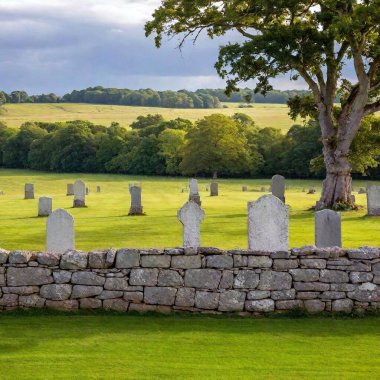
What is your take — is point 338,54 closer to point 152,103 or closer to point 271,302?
point 271,302

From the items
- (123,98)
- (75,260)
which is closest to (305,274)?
(75,260)

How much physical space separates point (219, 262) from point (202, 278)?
0.37m

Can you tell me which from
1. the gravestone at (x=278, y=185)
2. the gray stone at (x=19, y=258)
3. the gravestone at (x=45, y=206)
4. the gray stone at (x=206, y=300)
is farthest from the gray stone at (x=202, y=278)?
the gravestone at (x=278, y=185)

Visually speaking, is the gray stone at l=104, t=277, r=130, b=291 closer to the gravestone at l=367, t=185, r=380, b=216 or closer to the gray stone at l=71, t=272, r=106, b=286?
the gray stone at l=71, t=272, r=106, b=286

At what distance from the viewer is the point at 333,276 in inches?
415

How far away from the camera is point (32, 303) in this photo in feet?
34.7

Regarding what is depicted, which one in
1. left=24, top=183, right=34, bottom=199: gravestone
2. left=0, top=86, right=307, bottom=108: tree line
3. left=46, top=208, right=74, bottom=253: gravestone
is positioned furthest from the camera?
left=0, top=86, right=307, bottom=108: tree line

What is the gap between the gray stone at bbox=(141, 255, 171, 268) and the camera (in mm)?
10469

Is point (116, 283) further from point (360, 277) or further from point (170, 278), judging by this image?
point (360, 277)

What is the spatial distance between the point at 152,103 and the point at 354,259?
584ft

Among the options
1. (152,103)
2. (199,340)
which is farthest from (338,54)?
(152,103)

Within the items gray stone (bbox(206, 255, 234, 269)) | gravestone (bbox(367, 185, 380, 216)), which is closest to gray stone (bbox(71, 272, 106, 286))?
gray stone (bbox(206, 255, 234, 269))

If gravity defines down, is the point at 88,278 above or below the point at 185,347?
above

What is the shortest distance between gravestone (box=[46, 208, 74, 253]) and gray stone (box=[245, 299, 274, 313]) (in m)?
5.01
